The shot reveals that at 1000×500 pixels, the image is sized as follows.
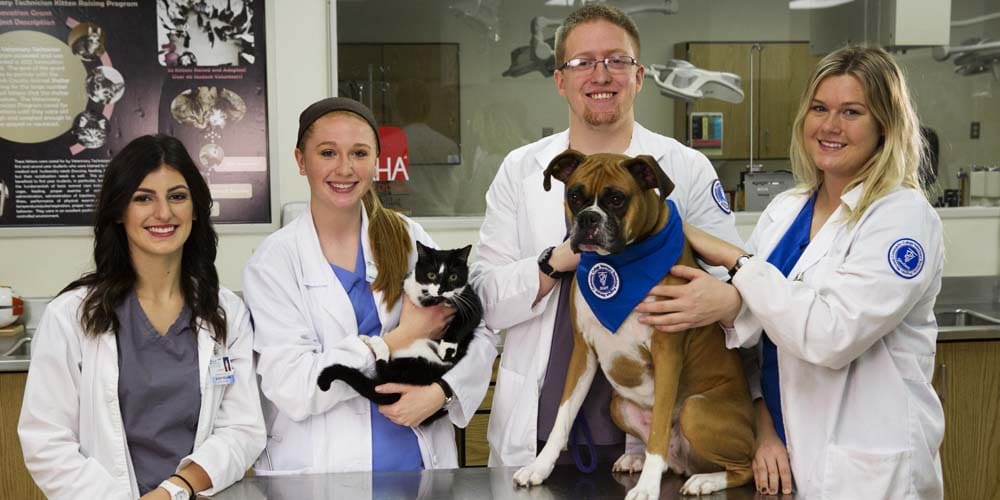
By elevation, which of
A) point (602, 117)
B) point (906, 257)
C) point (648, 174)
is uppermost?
point (602, 117)

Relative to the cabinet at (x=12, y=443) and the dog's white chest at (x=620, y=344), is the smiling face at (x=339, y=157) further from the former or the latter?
the cabinet at (x=12, y=443)

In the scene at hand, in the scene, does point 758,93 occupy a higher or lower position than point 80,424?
higher

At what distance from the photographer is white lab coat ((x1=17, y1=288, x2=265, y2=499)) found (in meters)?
1.75

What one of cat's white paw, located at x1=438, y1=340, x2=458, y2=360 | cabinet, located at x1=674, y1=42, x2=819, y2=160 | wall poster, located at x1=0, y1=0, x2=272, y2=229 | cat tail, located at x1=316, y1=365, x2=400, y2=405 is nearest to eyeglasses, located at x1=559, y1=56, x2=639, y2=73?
cat's white paw, located at x1=438, y1=340, x2=458, y2=360

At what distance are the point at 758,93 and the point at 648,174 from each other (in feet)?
8.70

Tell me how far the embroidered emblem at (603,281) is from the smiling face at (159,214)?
2.78ft

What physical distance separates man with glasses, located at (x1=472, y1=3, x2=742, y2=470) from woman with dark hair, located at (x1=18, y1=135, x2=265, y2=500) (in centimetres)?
56

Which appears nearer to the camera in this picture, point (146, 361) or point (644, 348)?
point (644, 348)

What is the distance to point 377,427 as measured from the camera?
6.57ft

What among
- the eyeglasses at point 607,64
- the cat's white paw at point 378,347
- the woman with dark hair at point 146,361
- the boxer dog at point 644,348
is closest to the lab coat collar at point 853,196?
the boxer dog at point 644,348

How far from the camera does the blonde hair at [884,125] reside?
66.5 inches

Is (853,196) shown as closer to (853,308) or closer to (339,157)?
(853,308)

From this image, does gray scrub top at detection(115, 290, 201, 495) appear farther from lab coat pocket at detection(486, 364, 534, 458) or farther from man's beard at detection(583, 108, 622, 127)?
man's beard at detection(583, 108, 622, 127)

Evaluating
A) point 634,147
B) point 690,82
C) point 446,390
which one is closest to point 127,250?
point 446,390
